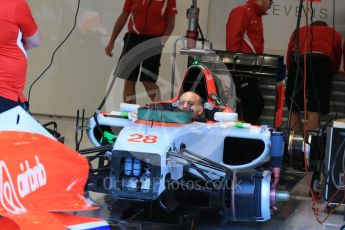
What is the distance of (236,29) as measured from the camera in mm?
5156

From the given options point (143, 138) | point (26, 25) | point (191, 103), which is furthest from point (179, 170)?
point (26, 25)

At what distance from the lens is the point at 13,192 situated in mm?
1848

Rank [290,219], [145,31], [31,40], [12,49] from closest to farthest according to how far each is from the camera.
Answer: [12,49] → [31,40] → [290,219] → [145,31]

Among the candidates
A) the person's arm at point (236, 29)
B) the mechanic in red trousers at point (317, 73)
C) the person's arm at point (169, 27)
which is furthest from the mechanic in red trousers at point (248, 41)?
the person's arm at point (169, 27)

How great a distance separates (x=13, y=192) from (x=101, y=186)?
3.08 ft

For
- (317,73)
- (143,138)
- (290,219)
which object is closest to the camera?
(143,138)

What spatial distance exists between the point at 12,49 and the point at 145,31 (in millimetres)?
2779

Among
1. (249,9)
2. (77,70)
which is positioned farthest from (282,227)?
(77,70)

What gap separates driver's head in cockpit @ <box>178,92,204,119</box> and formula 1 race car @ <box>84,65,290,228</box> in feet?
0.36

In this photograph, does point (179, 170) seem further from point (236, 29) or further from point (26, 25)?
point (236, 29)

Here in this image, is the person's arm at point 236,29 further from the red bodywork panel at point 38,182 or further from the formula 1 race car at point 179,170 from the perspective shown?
the red bodywork panel at point 38,182

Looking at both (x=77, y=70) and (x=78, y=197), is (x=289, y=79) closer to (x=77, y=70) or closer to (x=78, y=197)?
(x=77, y=70)

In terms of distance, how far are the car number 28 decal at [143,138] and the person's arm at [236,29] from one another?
2.61 meters

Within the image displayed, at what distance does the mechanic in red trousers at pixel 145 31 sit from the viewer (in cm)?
550
